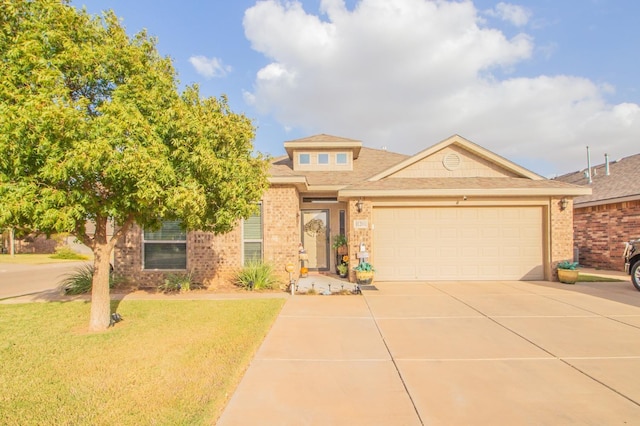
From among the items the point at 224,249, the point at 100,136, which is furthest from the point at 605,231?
the point at 100,136

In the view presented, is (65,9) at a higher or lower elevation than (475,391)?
higher

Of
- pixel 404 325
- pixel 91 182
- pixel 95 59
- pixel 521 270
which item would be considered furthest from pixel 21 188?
pixel 521 270

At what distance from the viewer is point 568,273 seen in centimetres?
1025

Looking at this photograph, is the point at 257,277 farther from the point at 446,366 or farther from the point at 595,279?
the point at 595,279

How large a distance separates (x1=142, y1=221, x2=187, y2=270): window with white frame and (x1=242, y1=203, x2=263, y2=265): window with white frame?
1803 millimetres

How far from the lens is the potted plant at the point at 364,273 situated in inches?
396

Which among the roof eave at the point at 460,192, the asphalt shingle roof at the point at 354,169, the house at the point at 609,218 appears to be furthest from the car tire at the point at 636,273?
the asphalt shingle roof at the point at 354,169

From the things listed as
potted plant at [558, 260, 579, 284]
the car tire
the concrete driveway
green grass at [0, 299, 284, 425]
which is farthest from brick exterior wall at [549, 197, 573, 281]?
green grass at [0, 299, 284, 425]

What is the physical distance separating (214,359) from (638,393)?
4806mm

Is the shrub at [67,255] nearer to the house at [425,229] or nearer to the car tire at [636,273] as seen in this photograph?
the house at [425,229]

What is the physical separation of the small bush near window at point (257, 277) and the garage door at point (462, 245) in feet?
11.1

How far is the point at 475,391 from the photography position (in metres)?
3.69

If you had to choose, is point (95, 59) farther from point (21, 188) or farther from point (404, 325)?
point (404, 325)

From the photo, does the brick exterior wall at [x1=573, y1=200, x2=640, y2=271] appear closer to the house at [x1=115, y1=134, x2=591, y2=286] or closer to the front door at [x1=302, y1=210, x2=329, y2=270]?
the house at [x1=115, y1=134, x2=591, y2=286]
